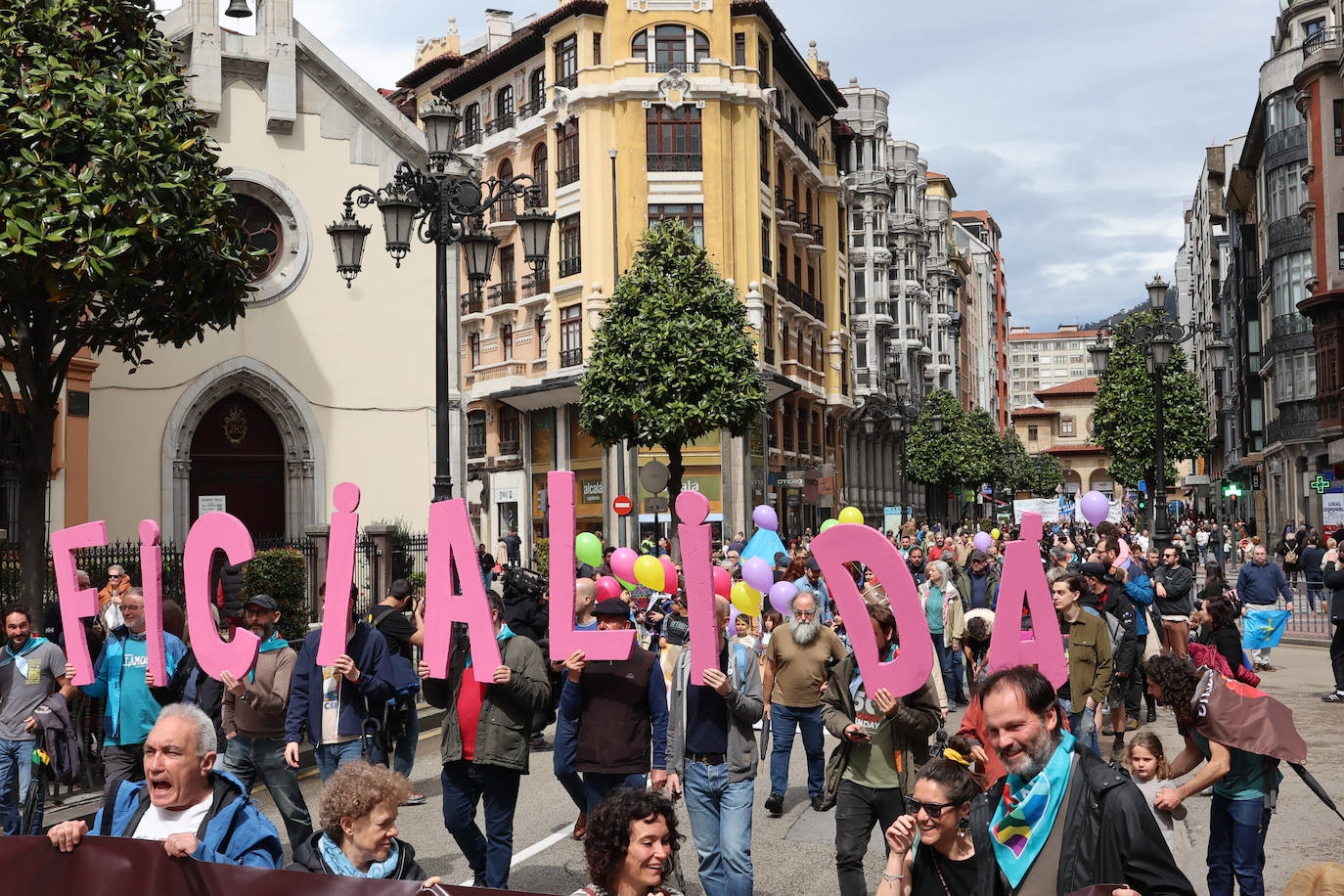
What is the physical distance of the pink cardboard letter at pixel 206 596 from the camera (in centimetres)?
765

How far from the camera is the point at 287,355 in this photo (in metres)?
26.2

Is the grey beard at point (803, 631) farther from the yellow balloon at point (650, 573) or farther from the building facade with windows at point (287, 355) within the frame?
the building facade with windows at point (287, 355)

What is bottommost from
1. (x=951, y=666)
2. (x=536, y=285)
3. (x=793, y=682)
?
(x=951, y=666)

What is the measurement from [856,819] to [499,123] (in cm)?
4582

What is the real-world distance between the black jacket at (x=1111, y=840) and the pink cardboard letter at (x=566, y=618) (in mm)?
3411

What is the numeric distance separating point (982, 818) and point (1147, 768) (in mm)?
2366

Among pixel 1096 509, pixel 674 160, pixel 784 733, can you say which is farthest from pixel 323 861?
pixel 674 160

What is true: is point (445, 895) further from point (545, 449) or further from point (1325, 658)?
point (545, 449)

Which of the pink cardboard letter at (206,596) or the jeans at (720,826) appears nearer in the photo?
the jeans at (720,826)

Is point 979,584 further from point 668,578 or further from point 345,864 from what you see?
point 345,864

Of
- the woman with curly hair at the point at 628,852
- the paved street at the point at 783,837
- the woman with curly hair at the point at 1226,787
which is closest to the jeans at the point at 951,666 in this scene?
the paved street at the point at 783,837

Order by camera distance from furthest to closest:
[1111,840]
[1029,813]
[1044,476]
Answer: [1044,476] < [1029,813] < [1111,840]

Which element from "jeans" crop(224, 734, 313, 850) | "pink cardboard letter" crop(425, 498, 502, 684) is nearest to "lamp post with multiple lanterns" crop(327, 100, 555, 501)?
"jeans" crop(224, 734, 313, 850)

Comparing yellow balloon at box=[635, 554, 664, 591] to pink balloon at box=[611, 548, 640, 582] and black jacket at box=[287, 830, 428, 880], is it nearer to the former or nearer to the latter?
pink balloon at box=[611, 548, 640, 582]
